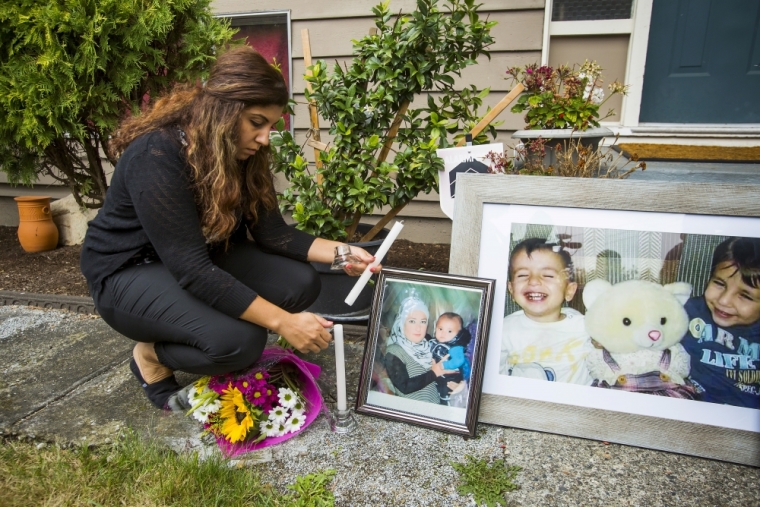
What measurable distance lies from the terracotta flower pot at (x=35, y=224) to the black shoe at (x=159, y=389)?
2.88 m

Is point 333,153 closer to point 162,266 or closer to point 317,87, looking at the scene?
point 317,87

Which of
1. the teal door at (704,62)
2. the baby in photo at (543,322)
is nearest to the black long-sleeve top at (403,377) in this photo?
the baby in photo at (543,322)

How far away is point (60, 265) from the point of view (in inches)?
150

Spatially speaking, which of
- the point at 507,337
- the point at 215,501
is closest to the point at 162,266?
the point at 215,501

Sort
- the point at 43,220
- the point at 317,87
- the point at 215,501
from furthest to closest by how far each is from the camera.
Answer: the point at 43,220 < the point at 317,87 < the point at 215,501

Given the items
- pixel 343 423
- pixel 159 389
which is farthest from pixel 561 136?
pixel 159 389

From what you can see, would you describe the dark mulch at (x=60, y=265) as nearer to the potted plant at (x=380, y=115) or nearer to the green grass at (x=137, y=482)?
the potted plant at (x=380, y=115)

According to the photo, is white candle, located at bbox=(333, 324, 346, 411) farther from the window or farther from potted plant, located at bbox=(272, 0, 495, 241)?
the window

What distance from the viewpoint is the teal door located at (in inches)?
125

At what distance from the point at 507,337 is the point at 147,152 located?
132cm

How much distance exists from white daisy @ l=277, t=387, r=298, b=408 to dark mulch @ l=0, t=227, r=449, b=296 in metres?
1.49

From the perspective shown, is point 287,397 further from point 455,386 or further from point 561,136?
point 561,136

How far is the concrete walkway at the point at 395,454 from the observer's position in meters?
1.47

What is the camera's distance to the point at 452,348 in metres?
1.74
